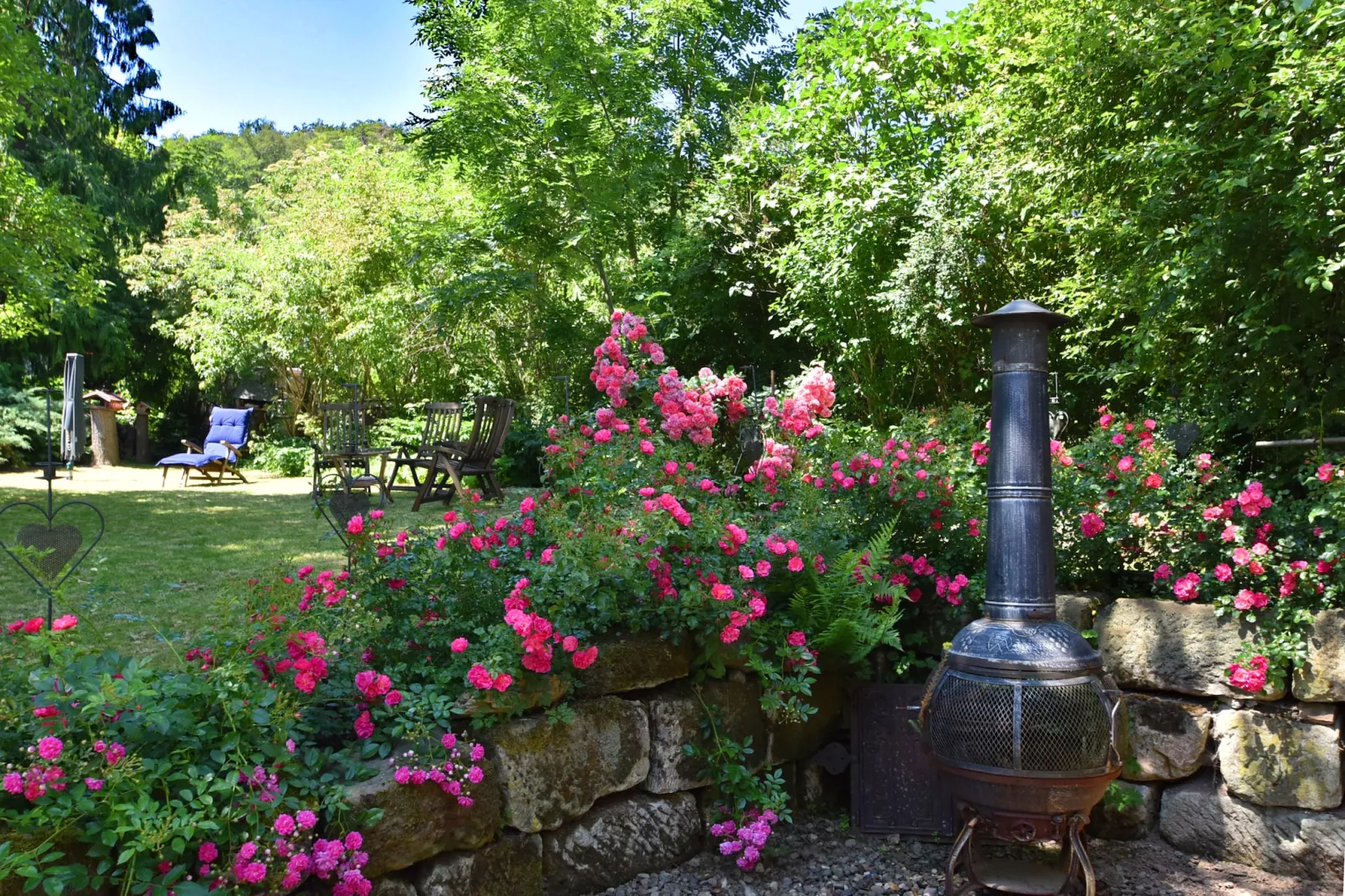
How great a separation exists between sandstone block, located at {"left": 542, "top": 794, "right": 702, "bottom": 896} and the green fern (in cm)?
67

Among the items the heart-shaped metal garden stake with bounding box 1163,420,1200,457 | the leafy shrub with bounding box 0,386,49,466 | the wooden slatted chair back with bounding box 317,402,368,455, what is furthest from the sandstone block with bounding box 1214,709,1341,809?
the leafy shrub with bounding box 0,386,49,466

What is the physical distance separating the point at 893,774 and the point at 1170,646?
101 centimetres

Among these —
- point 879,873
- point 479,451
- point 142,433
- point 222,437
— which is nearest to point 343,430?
point 479,451

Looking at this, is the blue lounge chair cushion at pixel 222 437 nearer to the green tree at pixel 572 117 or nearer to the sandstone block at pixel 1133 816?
the green tree at pixel 572 117

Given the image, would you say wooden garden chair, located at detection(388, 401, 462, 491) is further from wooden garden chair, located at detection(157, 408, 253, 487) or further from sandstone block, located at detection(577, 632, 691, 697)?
sandstone block, located at detection(577, 632, 691, 697)

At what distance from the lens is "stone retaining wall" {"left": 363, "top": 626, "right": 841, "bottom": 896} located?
216 centimetres

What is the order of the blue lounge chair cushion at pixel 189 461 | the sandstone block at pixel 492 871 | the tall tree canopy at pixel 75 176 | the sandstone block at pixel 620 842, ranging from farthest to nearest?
1. the blue lounge chair cushion at pixel 189 461
2. the tall tree canopy at pixel 75 176
3. the sandstone block at pixel 620 842
4. the sandstone block at pixel 492 871

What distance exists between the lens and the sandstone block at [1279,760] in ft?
9.39

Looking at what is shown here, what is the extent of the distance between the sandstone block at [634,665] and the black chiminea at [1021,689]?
0.74 m

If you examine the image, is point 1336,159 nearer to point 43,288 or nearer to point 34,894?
point 34,894

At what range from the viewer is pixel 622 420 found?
3.68 m

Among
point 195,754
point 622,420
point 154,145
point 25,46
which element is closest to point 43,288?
point 25,46

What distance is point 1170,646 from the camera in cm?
309

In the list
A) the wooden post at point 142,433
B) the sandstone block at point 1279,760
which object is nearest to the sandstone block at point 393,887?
the sandstone block at point 1279,760
